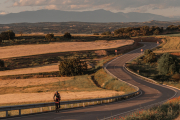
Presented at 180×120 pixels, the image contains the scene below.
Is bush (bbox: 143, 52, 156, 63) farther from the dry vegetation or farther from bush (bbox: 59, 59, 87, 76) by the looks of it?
bush (bbox: 59, 59, 87, 76)

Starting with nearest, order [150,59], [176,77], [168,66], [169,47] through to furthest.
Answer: [176,77] < [168,66] < [150,59] < [169,47]

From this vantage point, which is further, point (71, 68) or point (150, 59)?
point (150, 59)

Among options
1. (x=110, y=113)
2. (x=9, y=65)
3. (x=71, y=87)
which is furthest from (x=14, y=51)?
(x=110, y=113)

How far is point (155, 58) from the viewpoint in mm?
61719

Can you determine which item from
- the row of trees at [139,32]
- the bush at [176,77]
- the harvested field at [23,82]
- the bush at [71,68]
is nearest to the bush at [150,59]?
the bush at [176,77]

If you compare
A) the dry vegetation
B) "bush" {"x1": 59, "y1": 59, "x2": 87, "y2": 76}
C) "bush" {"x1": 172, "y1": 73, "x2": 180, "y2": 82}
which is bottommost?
"bush" {"x1": 172, "y1": 73, "x2": 180, "y2": 82}

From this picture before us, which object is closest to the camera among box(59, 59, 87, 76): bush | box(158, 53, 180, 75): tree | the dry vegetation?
box(59, 59, 87, 76): bush

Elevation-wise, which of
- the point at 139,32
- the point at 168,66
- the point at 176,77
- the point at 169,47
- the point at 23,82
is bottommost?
the point at 176,77

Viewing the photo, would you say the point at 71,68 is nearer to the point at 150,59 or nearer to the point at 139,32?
the point at 150,59

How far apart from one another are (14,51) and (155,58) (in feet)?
139

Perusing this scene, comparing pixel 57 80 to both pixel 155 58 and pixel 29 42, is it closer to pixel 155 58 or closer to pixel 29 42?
pixel 155 58

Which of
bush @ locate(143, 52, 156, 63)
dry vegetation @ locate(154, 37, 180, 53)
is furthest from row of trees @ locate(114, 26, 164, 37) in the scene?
bush @ locate(143, 52, 156, 63)

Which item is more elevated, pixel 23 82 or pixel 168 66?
pixel 168 66

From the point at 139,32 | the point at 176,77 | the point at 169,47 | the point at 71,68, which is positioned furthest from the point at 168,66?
the point at 139,32
